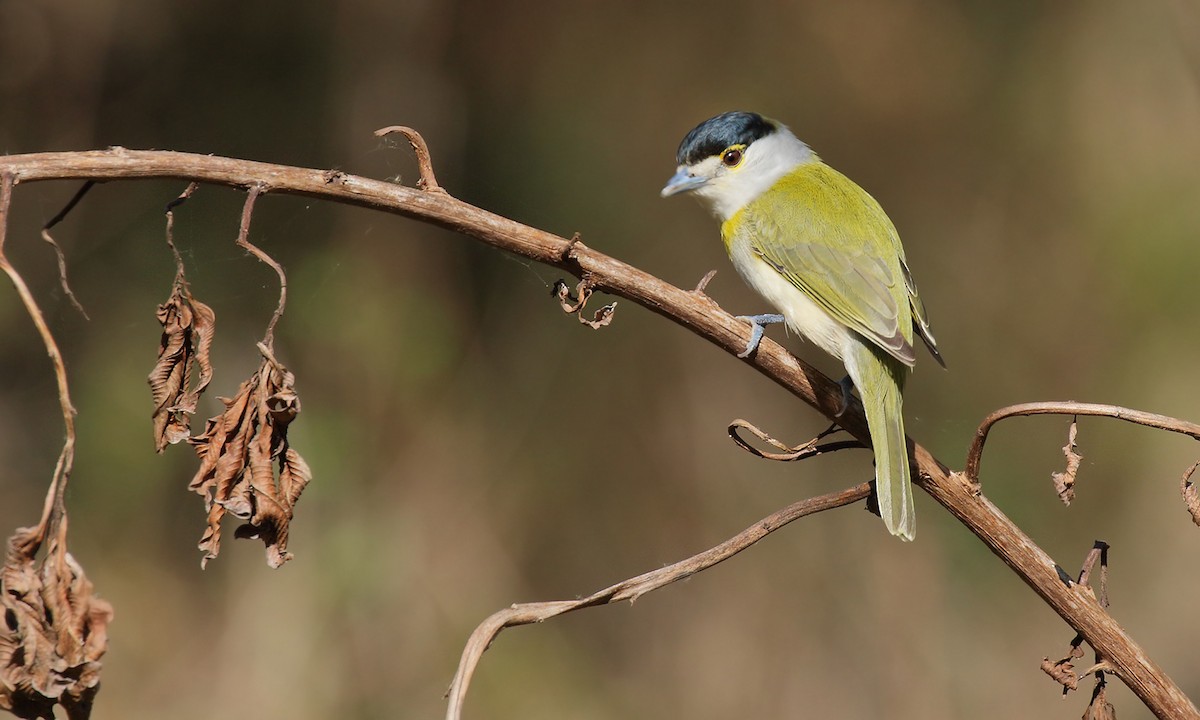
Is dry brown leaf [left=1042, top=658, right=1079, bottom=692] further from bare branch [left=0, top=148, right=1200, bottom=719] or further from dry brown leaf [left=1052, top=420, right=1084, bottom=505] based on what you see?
dry brown leaf [left=1052, top=420, right=1084, bottom=505]

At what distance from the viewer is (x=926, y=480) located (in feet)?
5.89

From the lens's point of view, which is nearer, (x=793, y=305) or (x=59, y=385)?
(x=59, y=385)

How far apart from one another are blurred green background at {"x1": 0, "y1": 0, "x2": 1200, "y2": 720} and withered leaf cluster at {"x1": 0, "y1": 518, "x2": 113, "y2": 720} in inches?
127

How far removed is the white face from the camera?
3469 millimetres

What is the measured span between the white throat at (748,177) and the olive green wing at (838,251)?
0.28 feet

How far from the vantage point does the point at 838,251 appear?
10.3 ft

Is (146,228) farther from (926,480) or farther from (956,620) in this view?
(926,480)

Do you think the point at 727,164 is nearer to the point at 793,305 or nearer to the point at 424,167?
the point at 793,305

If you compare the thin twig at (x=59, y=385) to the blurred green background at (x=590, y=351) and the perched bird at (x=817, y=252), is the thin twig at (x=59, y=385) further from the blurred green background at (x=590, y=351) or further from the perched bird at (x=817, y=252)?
the blurred green background at (x=590, y=351)

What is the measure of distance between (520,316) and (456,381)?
1.84 ft

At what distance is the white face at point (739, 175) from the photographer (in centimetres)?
347

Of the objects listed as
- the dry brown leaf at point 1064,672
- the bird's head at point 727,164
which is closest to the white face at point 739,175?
the bird's head at point 727,164

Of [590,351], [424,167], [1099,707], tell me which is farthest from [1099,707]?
[590,351]

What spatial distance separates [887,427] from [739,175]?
4.13 feet
